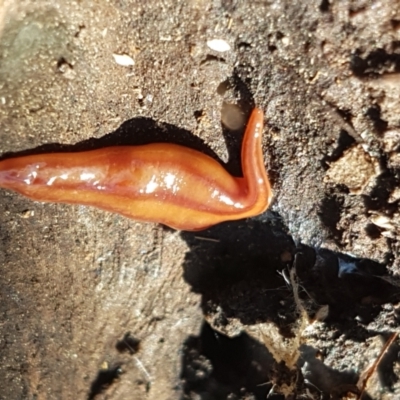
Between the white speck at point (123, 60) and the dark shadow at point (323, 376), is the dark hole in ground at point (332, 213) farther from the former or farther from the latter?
the white speck at point (123, 60)

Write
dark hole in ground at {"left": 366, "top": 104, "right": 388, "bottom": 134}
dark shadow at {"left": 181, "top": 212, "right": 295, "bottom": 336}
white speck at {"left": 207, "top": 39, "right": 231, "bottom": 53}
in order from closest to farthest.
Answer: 1. dark hole in ground at {"left": 366, "top": 104, "right": 388, "bottom": 134}
2. white speck at {"left": 207, "top": 39, "right": 231, "bottom": 53}
3. dark shadow at {"left": 181, "top": 212, "right": 295, "bottom": 336}

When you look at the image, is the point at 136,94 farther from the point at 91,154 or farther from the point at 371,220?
the point at 371,220

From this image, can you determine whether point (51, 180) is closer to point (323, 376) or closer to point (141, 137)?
point (141, 137)

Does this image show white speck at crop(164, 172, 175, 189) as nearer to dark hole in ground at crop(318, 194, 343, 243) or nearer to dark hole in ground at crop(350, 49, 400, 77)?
dark hole in ground at crop(318, 194, 343, 243)

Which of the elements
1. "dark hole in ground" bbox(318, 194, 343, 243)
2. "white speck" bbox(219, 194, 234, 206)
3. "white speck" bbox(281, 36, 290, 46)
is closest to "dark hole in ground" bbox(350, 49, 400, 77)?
"white speck" bbox(281, 36, 290, 46)

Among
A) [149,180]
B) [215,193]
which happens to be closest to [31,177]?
[149,180]

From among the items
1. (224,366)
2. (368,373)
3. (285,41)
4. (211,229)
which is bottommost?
(224,366)
